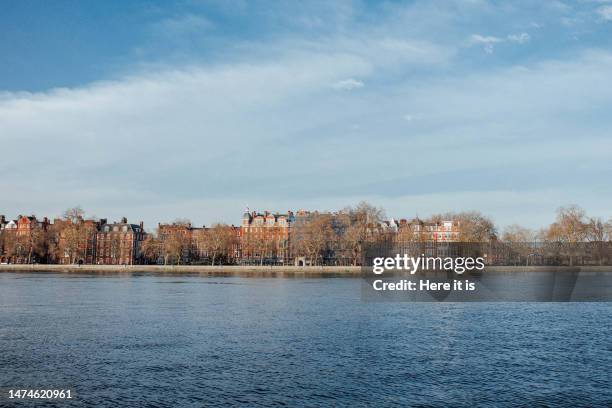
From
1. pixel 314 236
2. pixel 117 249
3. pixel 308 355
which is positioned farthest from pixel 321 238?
pixel 308 355

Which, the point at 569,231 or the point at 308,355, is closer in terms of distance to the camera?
the point at 308,355

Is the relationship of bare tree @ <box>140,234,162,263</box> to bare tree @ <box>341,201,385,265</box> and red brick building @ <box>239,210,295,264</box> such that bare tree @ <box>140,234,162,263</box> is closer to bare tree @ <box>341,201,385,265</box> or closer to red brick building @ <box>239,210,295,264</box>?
red brick building @ <box>239,210,295,264</box>

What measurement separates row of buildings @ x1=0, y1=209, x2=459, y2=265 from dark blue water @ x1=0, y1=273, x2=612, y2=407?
110982 mm

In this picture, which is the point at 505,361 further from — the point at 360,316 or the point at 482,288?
the point at 482,288

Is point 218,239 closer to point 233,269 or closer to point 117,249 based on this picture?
point 233,269

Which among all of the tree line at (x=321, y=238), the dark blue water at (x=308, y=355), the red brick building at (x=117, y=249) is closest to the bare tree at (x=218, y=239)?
the tree line at (x=321, y=238)

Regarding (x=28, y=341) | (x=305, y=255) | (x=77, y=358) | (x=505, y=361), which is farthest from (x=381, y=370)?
(x=305, y=255)

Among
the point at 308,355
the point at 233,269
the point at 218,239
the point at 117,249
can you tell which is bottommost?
the point at 308,355

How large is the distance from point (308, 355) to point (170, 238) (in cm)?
13919

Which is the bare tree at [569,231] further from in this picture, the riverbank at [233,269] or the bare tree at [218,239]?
the bare tree at [218,239]

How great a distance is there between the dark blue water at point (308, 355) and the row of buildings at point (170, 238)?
111 meters

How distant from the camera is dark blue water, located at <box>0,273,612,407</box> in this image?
24750 millimetres

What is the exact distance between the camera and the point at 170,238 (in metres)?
166

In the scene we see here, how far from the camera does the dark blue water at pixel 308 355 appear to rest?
2475 centimetres
